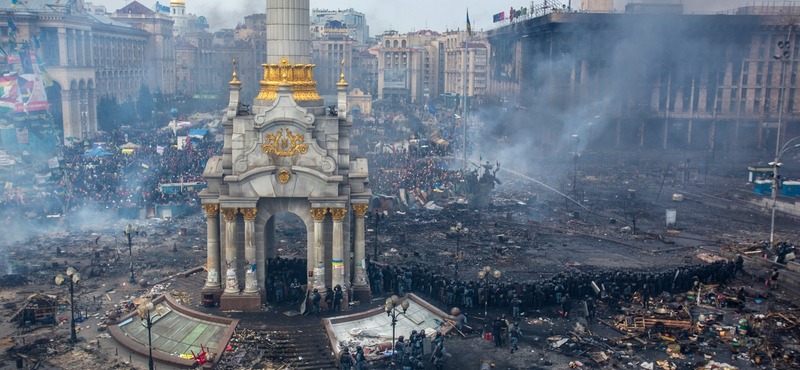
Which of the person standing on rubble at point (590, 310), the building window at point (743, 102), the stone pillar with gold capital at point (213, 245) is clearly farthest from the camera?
the building window at point (743, 102)

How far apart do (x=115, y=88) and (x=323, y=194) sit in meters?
107

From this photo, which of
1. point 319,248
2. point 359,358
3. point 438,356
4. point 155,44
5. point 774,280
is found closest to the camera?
point 359,358

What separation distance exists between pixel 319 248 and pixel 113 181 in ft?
113

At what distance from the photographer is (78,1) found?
11069 centimetres

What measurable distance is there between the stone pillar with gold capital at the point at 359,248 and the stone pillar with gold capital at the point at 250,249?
14.1 feet

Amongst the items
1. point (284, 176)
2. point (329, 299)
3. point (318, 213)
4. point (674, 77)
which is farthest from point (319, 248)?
point (674, 77)

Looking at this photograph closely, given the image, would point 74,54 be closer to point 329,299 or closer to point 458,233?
point 458,233

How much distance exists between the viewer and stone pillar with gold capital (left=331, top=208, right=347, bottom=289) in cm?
3244

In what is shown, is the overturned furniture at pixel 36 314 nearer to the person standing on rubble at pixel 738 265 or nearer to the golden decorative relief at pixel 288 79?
the golden decorative relief at pixel 288 79

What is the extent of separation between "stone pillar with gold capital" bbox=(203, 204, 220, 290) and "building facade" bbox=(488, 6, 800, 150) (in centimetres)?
7092

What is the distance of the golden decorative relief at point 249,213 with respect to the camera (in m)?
32.2

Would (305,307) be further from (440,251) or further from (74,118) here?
(74,118)

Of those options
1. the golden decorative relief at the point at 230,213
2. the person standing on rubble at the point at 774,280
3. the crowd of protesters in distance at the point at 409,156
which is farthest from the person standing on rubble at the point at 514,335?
the crowd of protesters in distance at the point at 409,156

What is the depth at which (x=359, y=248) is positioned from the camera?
111 ft
